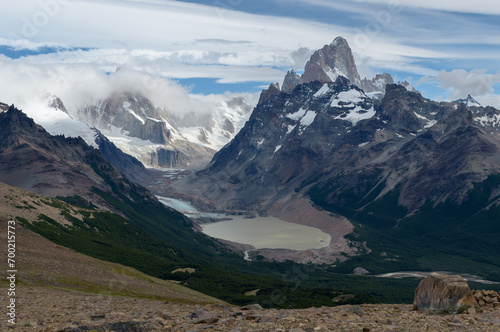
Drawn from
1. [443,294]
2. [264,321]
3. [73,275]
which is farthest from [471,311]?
[73,275]

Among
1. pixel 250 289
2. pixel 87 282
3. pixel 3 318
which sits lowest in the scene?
pixel 250 289

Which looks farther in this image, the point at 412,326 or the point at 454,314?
the point at 454,314

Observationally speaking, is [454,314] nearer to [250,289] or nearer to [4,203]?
[250,289]

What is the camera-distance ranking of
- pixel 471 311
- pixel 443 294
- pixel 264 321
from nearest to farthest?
pixel 264 321
pixel 471 311
pixel 443 294

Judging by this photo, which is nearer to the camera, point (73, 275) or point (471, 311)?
point (471, 311)

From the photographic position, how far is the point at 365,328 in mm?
46375

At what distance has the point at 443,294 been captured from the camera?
6038cm

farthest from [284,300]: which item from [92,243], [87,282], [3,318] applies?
[3,318]

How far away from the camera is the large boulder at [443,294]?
5925 centimetres

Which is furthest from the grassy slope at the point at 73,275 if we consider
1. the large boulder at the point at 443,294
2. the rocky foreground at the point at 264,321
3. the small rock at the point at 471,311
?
the small rock at the point at 471,311

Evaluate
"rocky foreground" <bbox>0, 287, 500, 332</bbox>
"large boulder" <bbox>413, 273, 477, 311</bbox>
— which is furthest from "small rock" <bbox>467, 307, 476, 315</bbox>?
"large boulder" <bbox>413, 273, 477, 311</bbox>

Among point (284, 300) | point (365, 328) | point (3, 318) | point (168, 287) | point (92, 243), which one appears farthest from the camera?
point (92, 243)

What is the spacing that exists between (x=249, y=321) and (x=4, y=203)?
510 feet

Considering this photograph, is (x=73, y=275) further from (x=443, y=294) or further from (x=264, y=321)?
(x=443, y=294)
